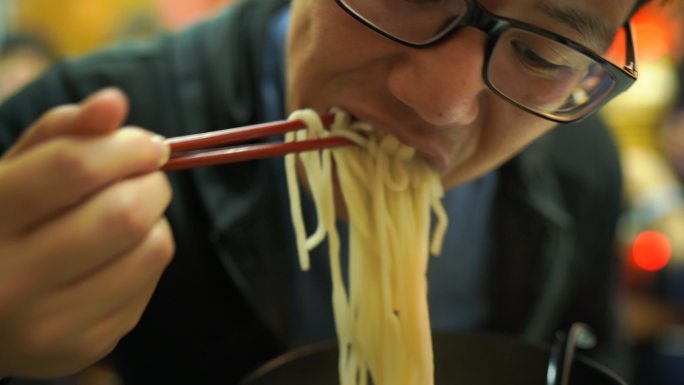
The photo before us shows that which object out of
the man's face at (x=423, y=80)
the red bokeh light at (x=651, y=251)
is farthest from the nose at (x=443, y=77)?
the red bokeh light at (x=651, y=251)

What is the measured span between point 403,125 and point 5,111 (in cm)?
97

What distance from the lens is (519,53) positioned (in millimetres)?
962

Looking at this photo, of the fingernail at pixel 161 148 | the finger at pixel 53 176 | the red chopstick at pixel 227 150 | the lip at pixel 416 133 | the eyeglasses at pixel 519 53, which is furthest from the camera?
the lip at pixel 416 133

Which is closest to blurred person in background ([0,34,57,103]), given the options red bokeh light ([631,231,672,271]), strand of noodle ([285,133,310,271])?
strand of noodle ([285,133,310,271])

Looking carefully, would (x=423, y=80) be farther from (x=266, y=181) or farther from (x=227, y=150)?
(x=266, y=181)

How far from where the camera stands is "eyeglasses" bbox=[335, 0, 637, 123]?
88 centimetres

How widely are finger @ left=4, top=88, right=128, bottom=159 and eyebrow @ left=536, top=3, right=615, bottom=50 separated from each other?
0.62 m

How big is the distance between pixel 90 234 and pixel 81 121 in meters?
0.11

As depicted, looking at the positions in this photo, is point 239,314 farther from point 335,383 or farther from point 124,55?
point 124,55

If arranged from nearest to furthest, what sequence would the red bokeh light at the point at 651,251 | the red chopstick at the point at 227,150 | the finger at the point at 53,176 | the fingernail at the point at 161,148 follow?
the finger at the point at 53,176
the fingernail at the point at 161,148
the red chopstick at the point at 227,150
the red bokeh light at the point at 651,251

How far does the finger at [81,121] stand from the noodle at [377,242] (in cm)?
43

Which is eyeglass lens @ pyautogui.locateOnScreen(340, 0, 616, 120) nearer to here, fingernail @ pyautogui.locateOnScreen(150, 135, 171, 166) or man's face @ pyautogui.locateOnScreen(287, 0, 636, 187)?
man's face @ pyautogui.locateOnScreen(287, 0, 636, 187)

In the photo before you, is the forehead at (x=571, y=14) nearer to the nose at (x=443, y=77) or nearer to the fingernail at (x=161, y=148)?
the nose at (x=443, y=77)

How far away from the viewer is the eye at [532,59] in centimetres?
95
